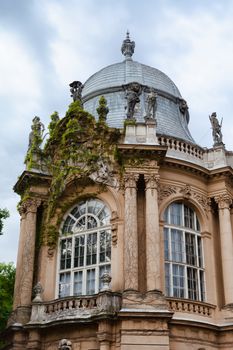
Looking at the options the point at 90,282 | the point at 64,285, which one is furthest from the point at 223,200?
the point at 64,285

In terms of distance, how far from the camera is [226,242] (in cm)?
2077

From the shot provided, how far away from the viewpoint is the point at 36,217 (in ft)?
71.7

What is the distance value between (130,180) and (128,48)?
11.9m

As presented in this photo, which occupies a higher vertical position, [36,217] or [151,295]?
[36,217]

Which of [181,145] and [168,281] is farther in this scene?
[181,145]

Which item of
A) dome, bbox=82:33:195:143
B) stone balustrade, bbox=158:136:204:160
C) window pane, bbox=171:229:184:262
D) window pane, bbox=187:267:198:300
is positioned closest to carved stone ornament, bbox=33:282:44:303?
window pane, bbox=171:229:184:262

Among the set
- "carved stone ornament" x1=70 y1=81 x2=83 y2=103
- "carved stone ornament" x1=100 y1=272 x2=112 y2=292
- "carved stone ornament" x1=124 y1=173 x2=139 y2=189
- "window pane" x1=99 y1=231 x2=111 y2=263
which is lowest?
"carved stone ornament" x1=100 y1=272 x2=112 y2=292

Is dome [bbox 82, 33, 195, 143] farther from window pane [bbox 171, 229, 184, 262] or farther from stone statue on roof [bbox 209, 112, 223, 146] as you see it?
window pane [bbox 171, 229, 184, 262]

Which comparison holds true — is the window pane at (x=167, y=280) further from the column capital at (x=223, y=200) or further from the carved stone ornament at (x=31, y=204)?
the carved stone ornament at (x=31, y=204)

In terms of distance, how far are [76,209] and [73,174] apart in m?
1.47

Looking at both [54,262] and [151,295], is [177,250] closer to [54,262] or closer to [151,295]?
[151,295]

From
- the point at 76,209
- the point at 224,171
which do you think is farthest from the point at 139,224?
the point at 224,171

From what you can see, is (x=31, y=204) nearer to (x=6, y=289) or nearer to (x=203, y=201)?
(x=203, y=201)

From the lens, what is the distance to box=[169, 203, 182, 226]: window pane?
2095 cm
